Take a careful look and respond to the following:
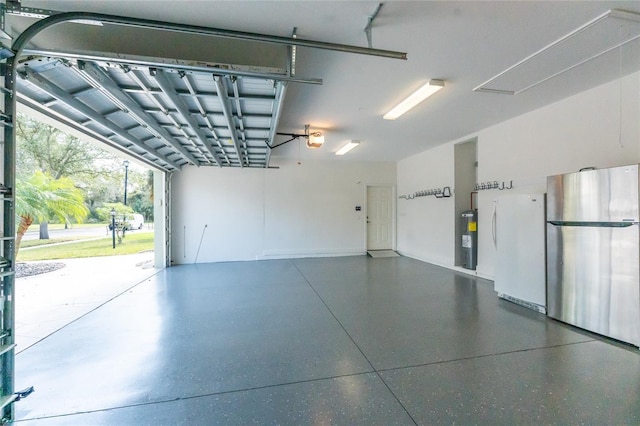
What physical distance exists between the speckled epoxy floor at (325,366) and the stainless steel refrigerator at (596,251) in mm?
231

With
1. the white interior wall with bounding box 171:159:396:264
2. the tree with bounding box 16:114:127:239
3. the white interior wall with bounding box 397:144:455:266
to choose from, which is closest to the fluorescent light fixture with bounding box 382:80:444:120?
the white interior wall with bounding box 397:144:455:266

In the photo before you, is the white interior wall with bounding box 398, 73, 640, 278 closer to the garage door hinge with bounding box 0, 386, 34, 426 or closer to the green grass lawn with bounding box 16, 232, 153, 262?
the garage door hinge with bounding box 0, 386, 34, 426

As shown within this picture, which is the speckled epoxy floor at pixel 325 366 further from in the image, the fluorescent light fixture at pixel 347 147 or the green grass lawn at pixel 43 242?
the green grass lawn at pixel 43 242

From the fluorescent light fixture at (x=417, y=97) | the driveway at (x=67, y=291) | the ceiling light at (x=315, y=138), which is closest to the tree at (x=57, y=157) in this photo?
the driveway at (x=67, y=291)

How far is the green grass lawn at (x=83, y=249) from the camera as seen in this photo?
26.8 feet

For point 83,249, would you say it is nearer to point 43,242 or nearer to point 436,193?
point 43,242

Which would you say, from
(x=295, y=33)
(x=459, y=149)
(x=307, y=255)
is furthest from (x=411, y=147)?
(x=295, y=33)

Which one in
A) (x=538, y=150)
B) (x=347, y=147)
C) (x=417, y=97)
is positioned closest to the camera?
(x=417, y=97)

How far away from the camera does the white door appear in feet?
26.2

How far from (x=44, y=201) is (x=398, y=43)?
341 inches

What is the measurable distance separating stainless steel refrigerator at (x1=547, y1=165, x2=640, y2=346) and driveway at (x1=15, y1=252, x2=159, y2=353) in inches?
234

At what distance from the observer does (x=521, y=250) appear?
3602mm

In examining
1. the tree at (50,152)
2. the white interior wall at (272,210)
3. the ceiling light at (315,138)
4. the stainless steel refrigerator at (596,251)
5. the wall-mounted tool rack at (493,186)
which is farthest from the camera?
the tree at (50,152)

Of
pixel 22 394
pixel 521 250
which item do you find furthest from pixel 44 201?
pixel 521 250
